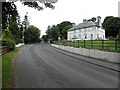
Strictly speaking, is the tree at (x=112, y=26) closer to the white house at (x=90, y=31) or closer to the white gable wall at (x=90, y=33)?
the white house at (x=90, y=31)

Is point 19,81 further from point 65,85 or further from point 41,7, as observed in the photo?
point 41,7

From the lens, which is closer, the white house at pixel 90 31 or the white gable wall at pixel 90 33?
the white gable wall at pixel 90 33

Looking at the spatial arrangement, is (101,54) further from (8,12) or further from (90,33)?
(90,33)

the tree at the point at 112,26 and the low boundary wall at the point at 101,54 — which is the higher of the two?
the tree at the point at 112,26

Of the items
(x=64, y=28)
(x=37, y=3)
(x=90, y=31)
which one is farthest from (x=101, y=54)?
(x=64, y=28)

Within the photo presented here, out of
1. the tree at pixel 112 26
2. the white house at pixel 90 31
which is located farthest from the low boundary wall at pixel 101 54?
the tree at pixel 112 26

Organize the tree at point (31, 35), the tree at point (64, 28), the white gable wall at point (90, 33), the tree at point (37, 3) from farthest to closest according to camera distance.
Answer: the tree at point (64, 28)
the tree at point (31, 35)
the white gable wall at point (90, 33)
the tree at point (37, 3)

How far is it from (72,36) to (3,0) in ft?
260

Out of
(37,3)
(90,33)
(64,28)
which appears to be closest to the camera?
(37,3)

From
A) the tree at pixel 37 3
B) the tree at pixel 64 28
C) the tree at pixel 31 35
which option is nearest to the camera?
the tree at pixel 37 3

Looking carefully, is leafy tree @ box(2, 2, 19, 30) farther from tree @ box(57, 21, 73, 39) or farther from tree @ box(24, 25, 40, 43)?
tree @ box(57, 21, 73, 39)

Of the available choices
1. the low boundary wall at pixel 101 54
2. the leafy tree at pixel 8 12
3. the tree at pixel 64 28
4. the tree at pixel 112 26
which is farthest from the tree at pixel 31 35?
the leafy tree at pixel 8 12

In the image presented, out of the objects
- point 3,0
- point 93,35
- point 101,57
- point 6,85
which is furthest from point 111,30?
point 6,85

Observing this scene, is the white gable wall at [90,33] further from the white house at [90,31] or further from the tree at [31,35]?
the tree at [31,35]
